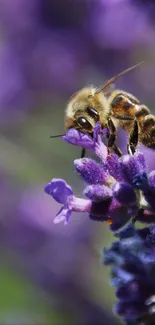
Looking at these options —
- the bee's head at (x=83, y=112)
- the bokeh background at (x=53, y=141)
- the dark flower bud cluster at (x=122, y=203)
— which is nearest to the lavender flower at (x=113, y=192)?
the dark flower bud cluster at (x=122, y=203)

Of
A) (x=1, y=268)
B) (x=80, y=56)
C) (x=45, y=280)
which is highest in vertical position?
(x=80, y=56)

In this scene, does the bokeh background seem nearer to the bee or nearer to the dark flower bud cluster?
the bee

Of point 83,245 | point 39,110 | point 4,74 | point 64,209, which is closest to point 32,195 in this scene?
point 83,245

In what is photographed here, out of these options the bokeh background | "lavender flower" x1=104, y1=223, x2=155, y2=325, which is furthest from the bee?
the bokeh background

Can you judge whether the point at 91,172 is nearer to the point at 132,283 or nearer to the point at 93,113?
the point at 132,283

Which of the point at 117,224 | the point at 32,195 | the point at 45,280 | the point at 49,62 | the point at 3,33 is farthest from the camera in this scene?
the point at 3,33

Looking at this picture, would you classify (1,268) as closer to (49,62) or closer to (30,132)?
(30,132)
